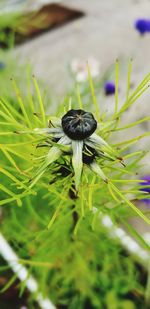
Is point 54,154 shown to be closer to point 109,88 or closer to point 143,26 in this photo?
point 109,88

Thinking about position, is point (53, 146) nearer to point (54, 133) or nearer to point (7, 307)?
point (54, 133)

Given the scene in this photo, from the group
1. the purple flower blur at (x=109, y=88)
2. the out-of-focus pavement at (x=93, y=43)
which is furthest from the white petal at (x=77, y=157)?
the out-of-focus pavement at (x=93, y=43)

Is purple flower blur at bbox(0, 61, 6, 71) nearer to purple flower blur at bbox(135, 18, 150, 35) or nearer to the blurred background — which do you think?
the blurred background

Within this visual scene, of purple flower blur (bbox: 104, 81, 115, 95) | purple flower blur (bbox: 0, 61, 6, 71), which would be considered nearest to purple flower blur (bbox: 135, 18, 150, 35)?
purple flower blur (bbox: 104, 81, 115, 95)

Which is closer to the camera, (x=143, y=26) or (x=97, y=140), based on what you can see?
(x=97, y=140)

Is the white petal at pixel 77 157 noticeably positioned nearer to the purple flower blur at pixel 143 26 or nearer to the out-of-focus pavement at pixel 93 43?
the out-of-focus pavement at pixel 93 43

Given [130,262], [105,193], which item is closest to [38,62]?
[130,262]

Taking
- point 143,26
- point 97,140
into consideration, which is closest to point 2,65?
point 143,26

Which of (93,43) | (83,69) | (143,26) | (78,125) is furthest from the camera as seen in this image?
(93,43)
